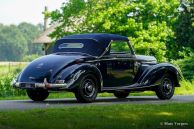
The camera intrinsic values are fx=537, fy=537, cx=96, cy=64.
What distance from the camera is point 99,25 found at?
35312 millimetres

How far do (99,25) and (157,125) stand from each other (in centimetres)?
2590

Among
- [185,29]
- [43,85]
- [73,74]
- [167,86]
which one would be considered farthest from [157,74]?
[185,29]

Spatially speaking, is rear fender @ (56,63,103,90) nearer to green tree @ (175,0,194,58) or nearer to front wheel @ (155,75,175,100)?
front wheel @ (155,75,175,100)

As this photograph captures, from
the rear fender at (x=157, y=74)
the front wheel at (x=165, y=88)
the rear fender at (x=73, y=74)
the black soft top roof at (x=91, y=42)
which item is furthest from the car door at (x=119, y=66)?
the rear fender at (x=73, y=74)

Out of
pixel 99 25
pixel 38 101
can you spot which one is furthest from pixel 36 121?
pixel 99 25

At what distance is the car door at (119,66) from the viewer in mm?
14953

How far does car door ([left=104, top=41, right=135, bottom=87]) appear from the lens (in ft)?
49.1

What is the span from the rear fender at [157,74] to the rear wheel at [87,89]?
2098 millimetres

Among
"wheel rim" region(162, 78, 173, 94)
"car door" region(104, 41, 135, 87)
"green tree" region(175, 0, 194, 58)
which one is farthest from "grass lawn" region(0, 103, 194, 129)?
"green tree" region(175, 0, 194, 58)

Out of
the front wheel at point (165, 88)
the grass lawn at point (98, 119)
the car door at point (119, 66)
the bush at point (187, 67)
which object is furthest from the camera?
the bush at point (187, 67)

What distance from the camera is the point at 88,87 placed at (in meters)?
14.0

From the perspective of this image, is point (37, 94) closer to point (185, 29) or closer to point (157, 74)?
point (157, 74)

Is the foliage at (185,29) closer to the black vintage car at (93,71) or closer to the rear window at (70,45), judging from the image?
the black vintage car at (93,71)

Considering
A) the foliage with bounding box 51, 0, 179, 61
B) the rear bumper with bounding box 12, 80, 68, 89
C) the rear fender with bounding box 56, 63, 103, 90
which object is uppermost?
the foliage with bounding box 51, 0, 179, 61
